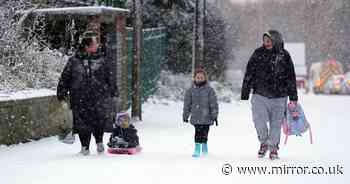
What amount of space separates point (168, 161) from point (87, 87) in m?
1.43

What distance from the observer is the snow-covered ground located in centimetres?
743

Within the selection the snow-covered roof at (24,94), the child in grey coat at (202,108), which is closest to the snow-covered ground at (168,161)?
the child in grey coat at (202,108)

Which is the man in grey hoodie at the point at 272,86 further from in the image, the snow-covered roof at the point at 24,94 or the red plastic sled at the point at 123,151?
the snow-covered roof at the point at 24,94

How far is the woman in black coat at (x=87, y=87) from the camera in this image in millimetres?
8805

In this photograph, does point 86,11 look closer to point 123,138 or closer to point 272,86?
point 123,138

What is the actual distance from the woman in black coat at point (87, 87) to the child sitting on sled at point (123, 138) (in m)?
0.39

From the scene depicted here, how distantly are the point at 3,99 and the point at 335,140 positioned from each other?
5.87 m

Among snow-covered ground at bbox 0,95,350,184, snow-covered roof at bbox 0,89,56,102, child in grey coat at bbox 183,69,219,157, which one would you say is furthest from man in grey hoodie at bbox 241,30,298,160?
snow-covered roof at bbox 0,89,56,102

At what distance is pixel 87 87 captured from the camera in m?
8.84

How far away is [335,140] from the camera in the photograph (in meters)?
12.1

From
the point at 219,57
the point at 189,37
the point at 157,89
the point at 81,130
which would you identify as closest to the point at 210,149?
the point at 81,130

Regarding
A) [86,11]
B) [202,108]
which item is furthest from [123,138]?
[86,11]

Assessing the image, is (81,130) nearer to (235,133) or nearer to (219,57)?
(235,133)

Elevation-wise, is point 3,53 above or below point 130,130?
above
